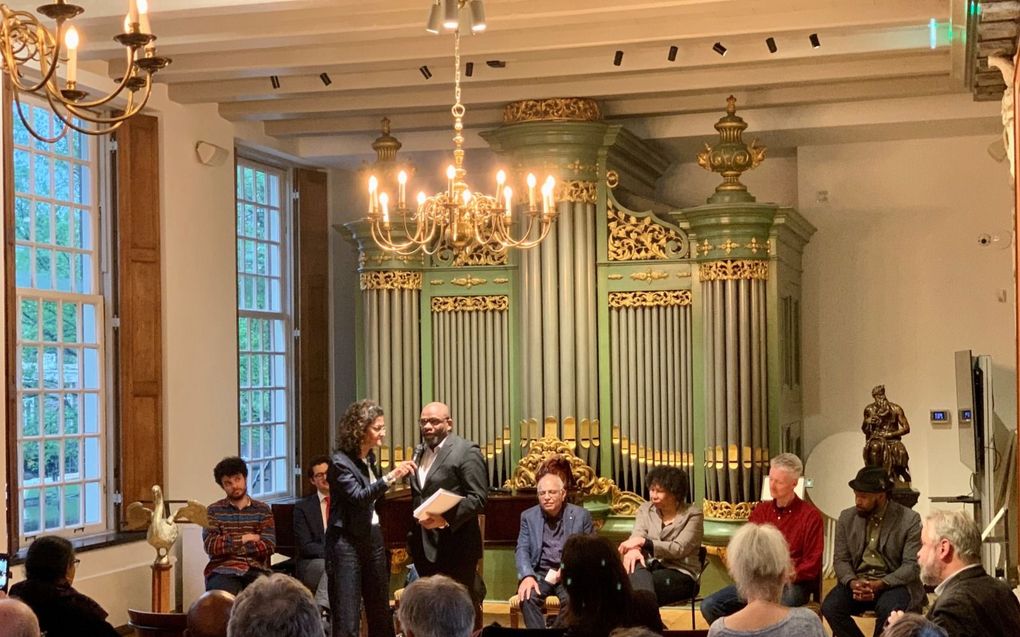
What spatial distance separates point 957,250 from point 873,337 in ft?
2.79

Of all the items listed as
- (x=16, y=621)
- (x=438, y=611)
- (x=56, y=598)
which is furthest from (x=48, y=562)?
(x=438, y=611)

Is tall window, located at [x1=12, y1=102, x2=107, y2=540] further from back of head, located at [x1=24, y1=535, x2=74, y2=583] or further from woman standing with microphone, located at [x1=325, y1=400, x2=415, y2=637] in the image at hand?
back of head, located at [x1=24, y1=535, x2=74, y2=583]

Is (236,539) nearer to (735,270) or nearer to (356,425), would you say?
(356,425)

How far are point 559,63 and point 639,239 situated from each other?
140 centimetres

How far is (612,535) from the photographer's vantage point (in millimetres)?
8844

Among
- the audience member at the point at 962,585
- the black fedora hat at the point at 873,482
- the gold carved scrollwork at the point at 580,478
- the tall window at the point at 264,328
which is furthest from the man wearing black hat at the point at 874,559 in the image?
the tall window at the point at 264,328

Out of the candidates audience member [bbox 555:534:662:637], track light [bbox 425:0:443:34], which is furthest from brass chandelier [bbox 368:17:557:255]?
audience member [bbox 555:534:662:637]

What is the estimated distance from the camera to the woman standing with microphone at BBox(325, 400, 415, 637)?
19.8 feet

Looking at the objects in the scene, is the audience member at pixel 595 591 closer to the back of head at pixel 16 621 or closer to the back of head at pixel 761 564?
the back of head at pixel 761 564

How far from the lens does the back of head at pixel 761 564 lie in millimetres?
4113

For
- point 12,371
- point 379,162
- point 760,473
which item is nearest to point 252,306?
point 379,162

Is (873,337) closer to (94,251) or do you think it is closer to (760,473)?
(760,473)

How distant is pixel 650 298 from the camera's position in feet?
29.6

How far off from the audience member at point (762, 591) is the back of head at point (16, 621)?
190 cm
